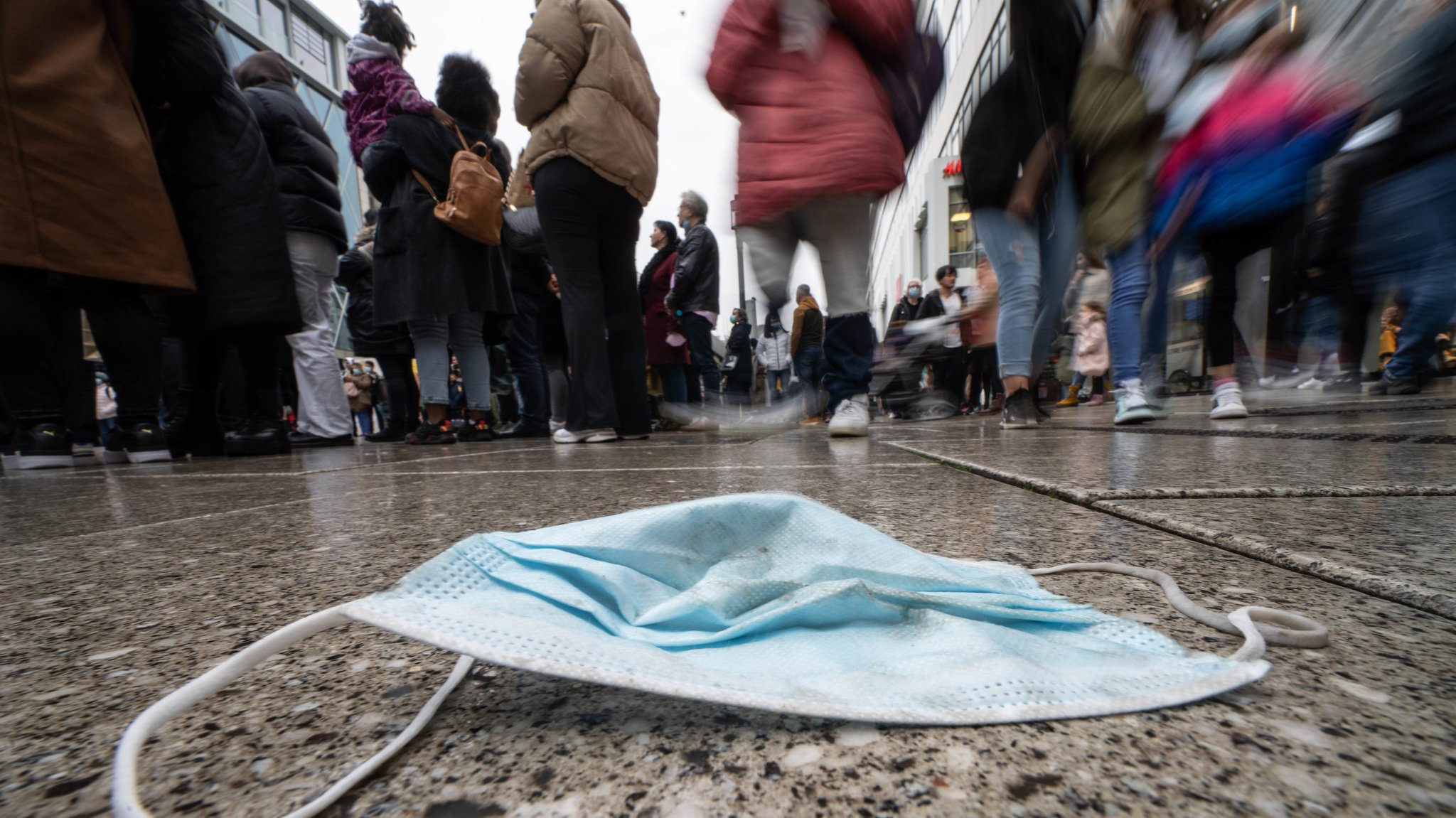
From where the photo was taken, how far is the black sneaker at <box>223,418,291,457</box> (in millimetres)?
3355

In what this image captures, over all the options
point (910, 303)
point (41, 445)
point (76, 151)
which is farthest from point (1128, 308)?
point (910, 303)

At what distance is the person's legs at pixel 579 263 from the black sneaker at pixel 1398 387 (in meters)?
5.16

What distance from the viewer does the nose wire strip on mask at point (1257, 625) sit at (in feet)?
1.53

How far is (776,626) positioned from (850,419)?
2.53 m

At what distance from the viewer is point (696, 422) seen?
5.02 m

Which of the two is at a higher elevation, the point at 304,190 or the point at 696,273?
the point at 304,190

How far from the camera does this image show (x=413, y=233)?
3.44 m

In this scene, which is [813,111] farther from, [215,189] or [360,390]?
[360,390]

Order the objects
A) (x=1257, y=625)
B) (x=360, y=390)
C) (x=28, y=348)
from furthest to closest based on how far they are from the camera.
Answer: (x=360, y=390) → (x=28, y=348) → (x=1257, y=625)

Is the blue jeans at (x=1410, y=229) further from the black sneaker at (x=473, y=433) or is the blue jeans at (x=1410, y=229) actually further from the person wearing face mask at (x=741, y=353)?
the person wearing face mask at (x=741, y=353)

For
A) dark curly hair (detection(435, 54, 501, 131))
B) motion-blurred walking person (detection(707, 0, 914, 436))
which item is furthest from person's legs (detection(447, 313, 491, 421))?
motion-blurred walking person (detection(707, 0, 914, 436))

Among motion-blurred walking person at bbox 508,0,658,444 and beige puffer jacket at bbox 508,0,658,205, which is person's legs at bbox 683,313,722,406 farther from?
beige puffer jacket at bbox 508,0,658,205

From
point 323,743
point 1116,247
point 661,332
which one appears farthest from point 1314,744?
point 661,332

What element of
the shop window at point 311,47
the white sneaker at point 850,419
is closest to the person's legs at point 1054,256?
the white sneaker at point 850,419
